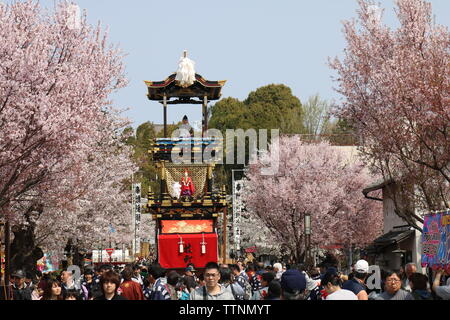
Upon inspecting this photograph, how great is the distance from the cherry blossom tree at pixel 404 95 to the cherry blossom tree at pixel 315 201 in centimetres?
2052

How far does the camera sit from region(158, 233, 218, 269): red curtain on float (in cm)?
3322

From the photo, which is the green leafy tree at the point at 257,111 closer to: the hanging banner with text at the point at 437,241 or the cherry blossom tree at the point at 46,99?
the cherry blossom tree at the point at 46,99

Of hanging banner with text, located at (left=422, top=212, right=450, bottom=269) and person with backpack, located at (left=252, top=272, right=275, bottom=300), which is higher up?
hanging banner with text, located at (left=422, top=212, right=450, bottom=269)

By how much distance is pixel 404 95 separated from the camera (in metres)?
25.3

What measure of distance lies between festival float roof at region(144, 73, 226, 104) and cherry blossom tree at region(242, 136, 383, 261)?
1685 cm

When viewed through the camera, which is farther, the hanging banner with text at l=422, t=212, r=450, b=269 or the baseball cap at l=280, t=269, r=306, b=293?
the hanging banner with text at l=422, t=212, r=450, b=269

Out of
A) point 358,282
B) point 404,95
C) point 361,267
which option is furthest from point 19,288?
point 404,95

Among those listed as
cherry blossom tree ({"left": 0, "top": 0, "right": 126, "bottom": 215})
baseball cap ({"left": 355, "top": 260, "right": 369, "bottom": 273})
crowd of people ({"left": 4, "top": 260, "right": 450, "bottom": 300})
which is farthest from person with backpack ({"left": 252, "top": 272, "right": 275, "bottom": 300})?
cherry blossom tree ({"left": 0, "top": 0, "right": 126, "bottom": 215})

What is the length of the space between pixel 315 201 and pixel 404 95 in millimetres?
26412

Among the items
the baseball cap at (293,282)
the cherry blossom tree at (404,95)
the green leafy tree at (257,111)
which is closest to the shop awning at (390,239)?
the cherry blossom tree at (404,95)

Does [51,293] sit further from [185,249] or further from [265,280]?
[185,249]

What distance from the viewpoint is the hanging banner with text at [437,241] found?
16.0 m

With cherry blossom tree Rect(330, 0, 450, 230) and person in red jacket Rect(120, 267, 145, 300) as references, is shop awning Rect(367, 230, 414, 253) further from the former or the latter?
person in red jacket Rect(120, 267, 145, 300)
